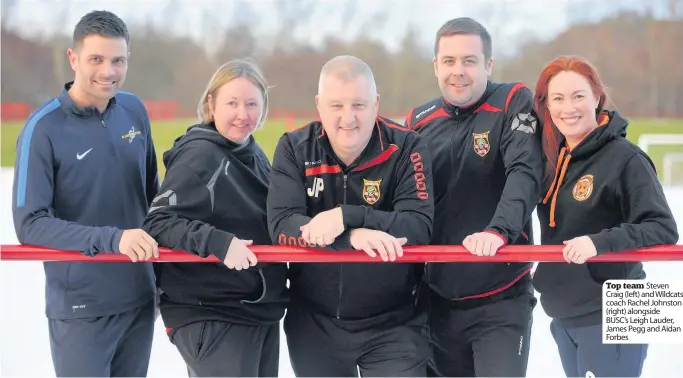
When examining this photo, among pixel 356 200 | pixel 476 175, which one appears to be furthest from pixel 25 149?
pixel 476 175

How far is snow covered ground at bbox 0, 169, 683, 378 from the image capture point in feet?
11.9

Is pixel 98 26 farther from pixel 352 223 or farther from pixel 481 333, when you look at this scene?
pixel 481 333

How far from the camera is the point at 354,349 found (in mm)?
2275

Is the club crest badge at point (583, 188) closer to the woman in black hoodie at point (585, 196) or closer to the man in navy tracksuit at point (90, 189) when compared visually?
the woman in black hoodie at point (585, 196)

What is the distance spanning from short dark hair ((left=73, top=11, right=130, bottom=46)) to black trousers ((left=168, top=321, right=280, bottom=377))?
1.01 metres

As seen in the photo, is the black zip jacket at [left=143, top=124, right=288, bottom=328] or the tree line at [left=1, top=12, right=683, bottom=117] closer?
the black zip jacket at [left=143, top=124, right=288, bottom=328]

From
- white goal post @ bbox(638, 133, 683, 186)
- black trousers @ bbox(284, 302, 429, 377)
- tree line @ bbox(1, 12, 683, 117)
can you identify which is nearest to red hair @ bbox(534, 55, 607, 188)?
black trousers @ bbox(284, 302, 429, 377)

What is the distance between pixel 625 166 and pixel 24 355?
313 cm

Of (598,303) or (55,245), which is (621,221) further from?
(55,245)

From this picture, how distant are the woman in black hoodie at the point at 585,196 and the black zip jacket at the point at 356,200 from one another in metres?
0.45

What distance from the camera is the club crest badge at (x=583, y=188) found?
2.25 metres

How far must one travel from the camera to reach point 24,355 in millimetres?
3795

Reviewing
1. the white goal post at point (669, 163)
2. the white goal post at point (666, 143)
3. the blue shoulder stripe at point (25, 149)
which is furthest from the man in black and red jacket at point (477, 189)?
the white goal post at point (666, 143)

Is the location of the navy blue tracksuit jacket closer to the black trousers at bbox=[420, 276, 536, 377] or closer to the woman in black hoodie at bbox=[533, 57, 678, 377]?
the black trousers at bbox=[420, 276, 536, 377]
